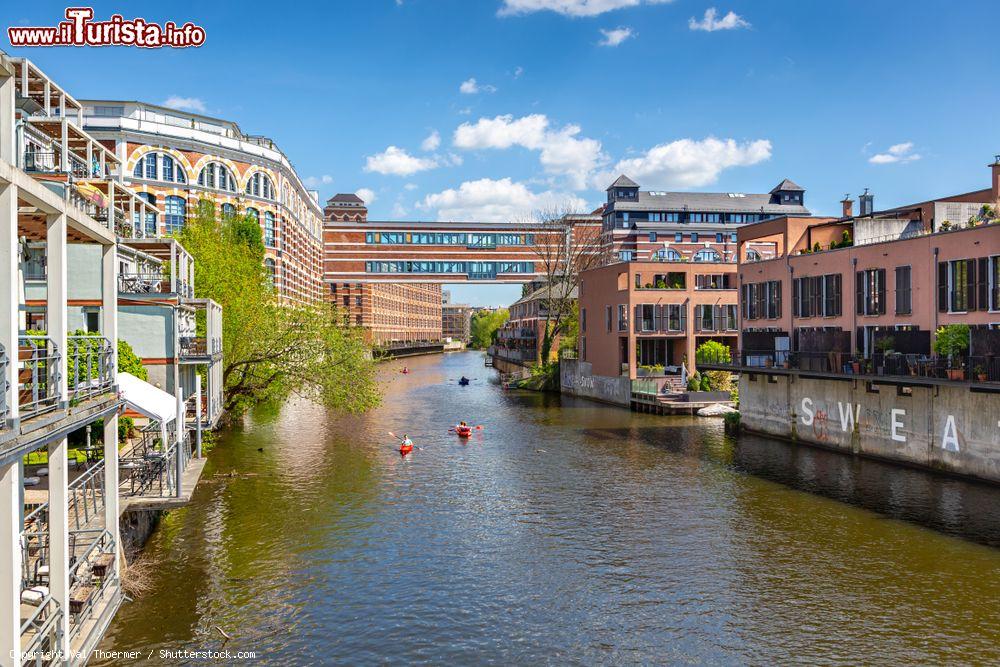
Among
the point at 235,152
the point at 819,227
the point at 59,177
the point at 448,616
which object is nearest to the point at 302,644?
the point at 448,616

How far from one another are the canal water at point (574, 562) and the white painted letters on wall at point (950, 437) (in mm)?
1437

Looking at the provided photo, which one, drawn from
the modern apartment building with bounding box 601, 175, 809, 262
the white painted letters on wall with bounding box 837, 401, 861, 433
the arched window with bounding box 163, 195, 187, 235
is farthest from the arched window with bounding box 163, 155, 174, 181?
the white painted letters on wall with bounding box 837, 401, 861, 433

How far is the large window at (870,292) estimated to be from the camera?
39375mm

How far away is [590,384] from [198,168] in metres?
47.5

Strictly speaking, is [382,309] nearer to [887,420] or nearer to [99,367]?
[887,420]

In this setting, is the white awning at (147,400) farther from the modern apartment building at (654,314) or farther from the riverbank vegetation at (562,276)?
the riverbank vegetation at (562,276)

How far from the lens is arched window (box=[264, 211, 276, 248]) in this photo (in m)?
89.8

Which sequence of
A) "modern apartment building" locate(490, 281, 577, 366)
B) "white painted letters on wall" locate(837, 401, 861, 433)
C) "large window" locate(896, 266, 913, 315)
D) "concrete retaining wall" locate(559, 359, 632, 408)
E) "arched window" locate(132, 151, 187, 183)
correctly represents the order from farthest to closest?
1. "modern apartment building" locate(490, 281, 577, 366)
2. "arched window" locate(132, 151, 187, 183)
3. "concrete retaining wall" locate(559, 359, 632, 408)
4. "white painted letters on wall" locate(837, 401, 861, 433)
5. "large window" locate(896, 266, 913, 315)

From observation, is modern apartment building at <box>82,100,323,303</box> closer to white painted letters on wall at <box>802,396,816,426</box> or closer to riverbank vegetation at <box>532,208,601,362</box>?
riverbank vegetation at <box>532,208,601,362</box>

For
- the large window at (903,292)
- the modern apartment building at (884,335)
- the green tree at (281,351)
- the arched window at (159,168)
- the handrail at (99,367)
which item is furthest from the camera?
the arched window at (159,168)

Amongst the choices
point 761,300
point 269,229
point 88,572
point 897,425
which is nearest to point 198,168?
point 269,229

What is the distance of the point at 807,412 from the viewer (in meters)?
42.6

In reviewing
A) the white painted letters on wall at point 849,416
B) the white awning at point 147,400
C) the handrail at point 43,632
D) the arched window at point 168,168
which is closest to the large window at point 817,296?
the white painted letters on wall at point 849,416

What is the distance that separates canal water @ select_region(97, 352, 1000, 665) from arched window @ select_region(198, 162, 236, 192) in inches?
2037
